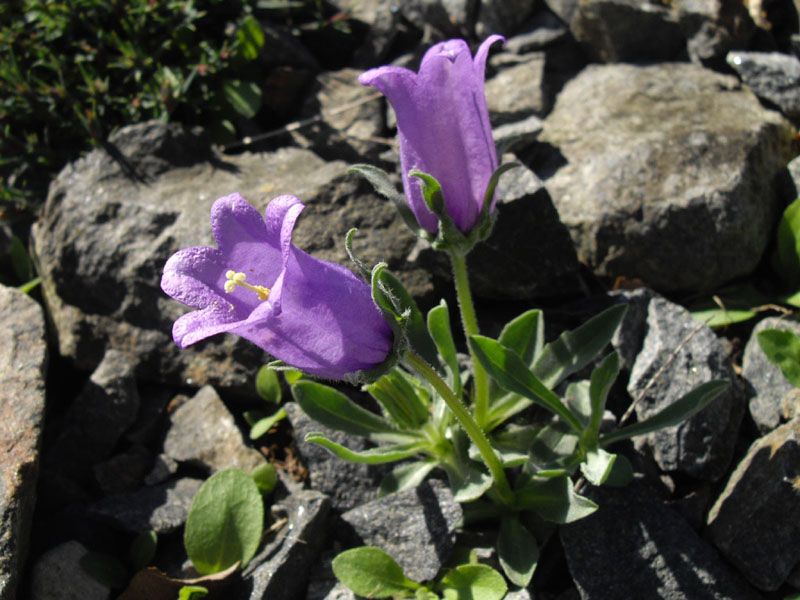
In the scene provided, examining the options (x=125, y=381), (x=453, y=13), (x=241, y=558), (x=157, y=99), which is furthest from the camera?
(x=453, y=13)

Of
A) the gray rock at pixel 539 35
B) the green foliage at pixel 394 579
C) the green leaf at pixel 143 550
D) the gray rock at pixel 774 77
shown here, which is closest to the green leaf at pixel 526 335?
the green foliage at pixel 394 579

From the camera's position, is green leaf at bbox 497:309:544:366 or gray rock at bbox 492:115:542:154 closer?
green leaf at bbox 497:309:544:366

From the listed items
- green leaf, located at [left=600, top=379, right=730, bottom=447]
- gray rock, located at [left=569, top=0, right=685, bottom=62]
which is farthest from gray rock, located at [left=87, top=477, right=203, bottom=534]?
gray rock, located at [left=569, top=0, right=685, bottom=62]

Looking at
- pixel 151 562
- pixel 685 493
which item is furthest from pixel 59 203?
pixel 685 493

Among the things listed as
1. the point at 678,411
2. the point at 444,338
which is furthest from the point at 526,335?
the point at 678,411

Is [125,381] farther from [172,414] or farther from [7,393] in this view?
[7,393]

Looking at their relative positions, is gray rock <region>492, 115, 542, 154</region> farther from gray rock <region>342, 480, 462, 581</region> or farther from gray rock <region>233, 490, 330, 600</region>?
gray rock <region>233, 490, 330, 600</region>

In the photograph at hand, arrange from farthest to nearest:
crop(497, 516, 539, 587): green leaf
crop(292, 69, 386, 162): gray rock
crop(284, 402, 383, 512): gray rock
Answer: crop(292, 69, 386, 162): gray rock < crop(284, 402, 383, 512): gray rock < crop(497, 516, 539, 587): green leaf
